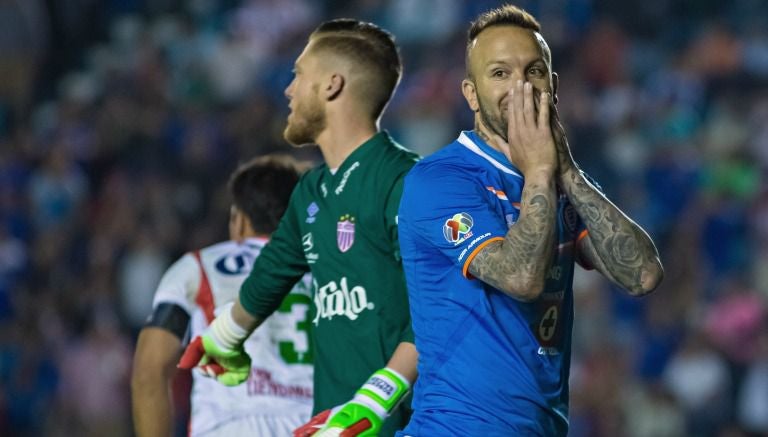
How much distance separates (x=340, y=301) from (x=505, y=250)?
1322mm

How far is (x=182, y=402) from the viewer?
11.3 m

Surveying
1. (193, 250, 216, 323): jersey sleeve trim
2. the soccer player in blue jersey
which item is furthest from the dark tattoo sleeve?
(193, 250, 216, 323): jersey sleeve trim

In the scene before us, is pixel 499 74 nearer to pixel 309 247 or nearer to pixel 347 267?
pixel 347 267

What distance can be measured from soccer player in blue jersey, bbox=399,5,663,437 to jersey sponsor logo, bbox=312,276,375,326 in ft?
2.34

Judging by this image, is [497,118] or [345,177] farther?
[345,177]

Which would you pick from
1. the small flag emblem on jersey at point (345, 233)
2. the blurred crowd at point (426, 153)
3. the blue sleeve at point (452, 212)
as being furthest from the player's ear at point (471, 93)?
the blurred crowd at point (426, 153)

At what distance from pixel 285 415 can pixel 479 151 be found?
7.30ft

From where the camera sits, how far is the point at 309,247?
525 centimetres

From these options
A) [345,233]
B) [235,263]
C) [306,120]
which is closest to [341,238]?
[345,233]

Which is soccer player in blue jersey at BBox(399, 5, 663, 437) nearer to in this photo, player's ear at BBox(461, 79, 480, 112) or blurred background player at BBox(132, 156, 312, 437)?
player's ear at BBox(461, 79, 480, 112)

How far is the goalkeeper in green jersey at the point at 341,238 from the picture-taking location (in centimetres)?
506

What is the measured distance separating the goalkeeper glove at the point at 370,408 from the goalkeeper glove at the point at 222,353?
0.84m

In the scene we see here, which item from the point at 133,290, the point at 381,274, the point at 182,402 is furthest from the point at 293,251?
the point at 133,290

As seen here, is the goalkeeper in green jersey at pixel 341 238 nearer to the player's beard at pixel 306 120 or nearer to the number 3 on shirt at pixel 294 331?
the player's beard at pixel 306 120
